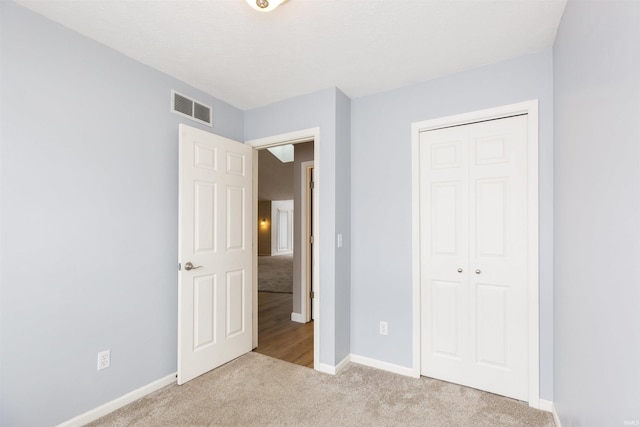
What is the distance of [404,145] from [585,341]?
1.80m

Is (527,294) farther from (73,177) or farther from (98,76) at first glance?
(98,76)

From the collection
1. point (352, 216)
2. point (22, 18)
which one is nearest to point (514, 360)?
point (352, 216)

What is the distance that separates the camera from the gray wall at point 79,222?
5.49 ft

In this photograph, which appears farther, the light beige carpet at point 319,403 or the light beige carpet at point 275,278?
the light beige carpet at point 275,278

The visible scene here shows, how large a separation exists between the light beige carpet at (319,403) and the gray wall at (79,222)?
0.31 m

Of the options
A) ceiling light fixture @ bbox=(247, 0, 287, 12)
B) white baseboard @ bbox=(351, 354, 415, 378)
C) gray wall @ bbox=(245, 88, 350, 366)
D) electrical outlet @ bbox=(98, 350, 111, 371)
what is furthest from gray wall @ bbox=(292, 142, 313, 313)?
ceiling light fixture @ bbox=(247, 0, 287, 12)

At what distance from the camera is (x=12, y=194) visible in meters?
1.66

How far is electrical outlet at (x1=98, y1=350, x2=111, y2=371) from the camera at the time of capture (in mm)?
2029

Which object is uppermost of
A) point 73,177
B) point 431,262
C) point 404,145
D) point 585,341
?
point 404,145

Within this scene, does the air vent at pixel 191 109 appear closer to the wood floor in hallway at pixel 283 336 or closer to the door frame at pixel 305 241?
the door frame at pixel 305 241

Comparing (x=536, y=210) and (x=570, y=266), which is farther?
(x=536, y=210)

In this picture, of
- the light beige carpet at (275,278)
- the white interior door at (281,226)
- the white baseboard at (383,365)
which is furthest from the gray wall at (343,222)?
the white interior door at (281,226)

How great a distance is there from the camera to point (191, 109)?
2.67 meters

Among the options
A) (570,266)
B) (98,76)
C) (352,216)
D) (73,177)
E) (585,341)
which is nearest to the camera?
(585,341)
